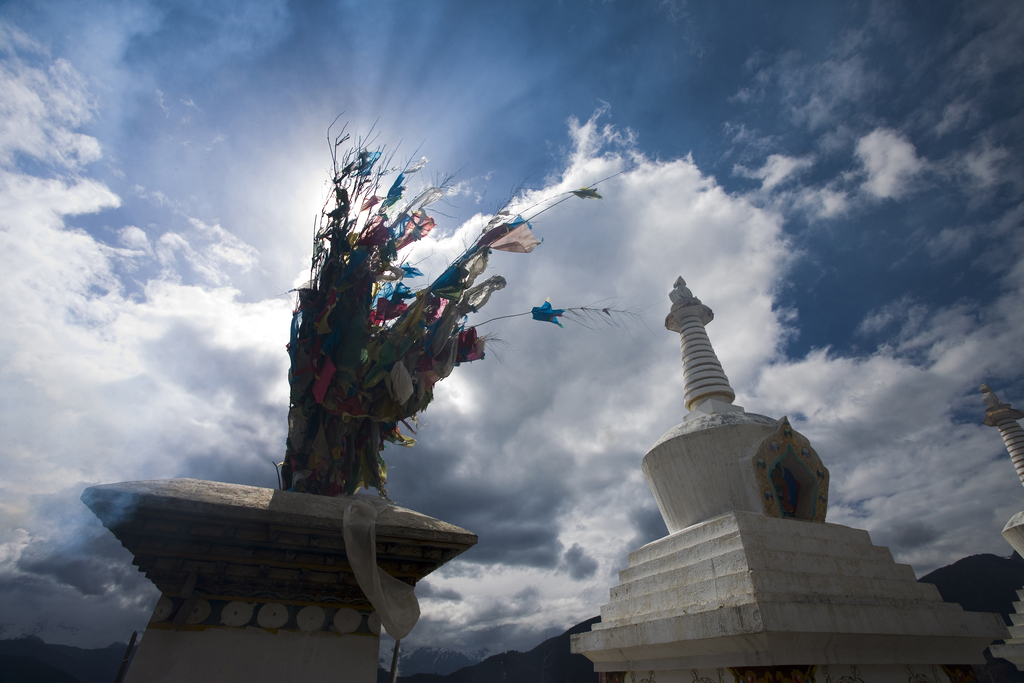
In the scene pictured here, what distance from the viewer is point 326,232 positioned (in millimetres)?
4828

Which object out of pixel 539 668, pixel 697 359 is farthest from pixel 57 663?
pixel 697 359

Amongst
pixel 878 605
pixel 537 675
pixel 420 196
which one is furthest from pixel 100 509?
pixel 537 675

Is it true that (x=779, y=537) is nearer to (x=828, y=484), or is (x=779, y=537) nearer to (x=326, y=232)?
(x=828, y=484)

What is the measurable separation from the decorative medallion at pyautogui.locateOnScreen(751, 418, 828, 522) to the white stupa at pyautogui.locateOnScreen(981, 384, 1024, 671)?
1159cm

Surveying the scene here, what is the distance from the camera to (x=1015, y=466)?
776 inches

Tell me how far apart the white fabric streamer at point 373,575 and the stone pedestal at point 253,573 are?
0.30 ft

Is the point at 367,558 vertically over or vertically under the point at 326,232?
under

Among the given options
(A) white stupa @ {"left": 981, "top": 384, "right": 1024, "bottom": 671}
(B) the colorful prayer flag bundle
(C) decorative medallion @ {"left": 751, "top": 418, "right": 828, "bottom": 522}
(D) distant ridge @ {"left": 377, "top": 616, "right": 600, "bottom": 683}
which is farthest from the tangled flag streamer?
(D) distant ridge @ {"left": 377, "top": 616, "right": 600, "bottom": 683}

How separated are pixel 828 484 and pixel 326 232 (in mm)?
10874

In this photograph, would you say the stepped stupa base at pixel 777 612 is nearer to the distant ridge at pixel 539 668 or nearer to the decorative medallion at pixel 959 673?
the decorative medallion at pixel 959 673

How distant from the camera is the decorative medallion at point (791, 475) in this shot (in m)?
9.61

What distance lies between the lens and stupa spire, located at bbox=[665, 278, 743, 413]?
41.3 ft

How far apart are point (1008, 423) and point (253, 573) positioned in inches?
1138

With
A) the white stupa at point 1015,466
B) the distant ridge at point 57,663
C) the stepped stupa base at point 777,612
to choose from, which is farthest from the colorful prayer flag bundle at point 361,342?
the distant ridge at point 57,663
